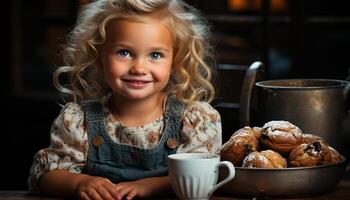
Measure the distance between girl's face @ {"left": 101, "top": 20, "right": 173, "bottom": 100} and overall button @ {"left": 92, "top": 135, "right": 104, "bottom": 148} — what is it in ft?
0.33

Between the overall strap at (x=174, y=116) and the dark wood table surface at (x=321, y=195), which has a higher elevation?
the overall strap at (x=174, y=116)

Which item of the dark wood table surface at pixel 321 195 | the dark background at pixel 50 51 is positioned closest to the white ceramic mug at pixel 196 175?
the dark wood table surface at pixel 321 195

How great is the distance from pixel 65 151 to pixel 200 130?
10.6 inches

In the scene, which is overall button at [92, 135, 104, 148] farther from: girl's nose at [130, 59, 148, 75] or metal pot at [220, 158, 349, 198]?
metal pot at [220, 158, 349, 198]

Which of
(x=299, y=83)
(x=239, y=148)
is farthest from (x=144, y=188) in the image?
(x=299, y=83)

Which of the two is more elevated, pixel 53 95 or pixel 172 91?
pixel 172 91

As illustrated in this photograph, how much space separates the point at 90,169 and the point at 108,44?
25cm

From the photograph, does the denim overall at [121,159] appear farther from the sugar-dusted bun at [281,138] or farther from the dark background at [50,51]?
the dark background at [50,51]

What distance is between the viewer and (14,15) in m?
4.20

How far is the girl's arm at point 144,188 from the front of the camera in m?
1.57

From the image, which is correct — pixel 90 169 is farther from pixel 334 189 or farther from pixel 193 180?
pixel 334 189

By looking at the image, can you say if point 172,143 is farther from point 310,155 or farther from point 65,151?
point 310,155

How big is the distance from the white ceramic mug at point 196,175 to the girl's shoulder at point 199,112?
323 millimetres

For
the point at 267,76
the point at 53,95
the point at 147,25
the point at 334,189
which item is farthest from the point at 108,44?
the point at 53,95
